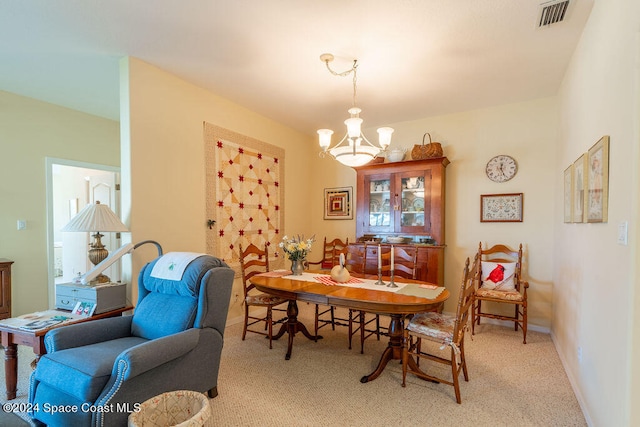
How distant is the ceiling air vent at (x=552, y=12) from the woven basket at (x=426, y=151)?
1.75m

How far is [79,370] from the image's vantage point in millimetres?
1572

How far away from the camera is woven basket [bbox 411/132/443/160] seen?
3.87 metres

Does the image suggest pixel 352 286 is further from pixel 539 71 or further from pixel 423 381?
pixel 539 71

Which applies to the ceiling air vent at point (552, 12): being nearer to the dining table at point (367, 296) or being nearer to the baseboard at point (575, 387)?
the dining table at point (367, 296)

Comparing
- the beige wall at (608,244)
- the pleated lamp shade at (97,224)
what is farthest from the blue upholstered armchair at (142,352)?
the beige wall at (608,244)

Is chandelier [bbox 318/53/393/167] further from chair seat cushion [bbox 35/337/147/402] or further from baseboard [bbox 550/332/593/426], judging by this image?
baseboard [bbox 550/332/593/426]

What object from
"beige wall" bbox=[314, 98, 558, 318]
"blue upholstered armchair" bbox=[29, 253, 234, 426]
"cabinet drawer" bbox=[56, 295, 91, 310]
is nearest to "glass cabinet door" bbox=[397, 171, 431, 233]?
"beige wall" bbox=[314, 98, 558, 318]

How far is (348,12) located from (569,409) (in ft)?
A: 9.78

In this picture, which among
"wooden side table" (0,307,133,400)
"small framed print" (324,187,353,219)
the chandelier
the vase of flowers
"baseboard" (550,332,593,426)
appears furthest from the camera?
"small framed print" (324,187,353,219)

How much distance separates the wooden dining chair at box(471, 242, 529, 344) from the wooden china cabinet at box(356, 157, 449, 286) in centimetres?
49

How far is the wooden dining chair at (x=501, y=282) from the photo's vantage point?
3.26 metres

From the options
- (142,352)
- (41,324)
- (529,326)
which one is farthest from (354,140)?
(529,326)

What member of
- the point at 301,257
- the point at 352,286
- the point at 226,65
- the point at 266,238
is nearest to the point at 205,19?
the point at 226,65

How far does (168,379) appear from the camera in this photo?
1808 mm
